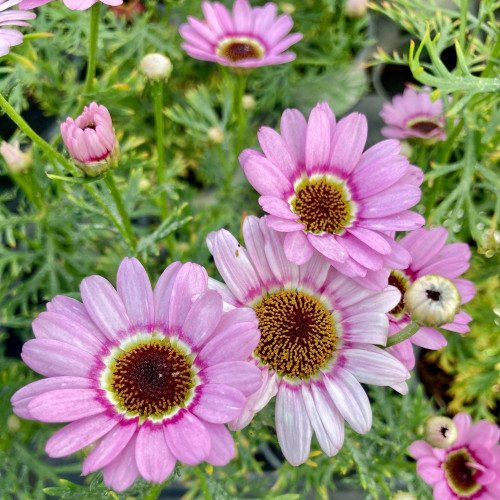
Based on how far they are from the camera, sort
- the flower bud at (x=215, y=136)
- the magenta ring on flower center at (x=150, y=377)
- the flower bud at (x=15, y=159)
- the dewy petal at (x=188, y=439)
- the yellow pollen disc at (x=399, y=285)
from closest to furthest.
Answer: the dewy petal at (x=188, y=439)
the magenta ring on flower center at (x=150, y=377)
the yellow pollen disc at (x=399, y=285)
the flower bud at (x=15, y=159)
the flower bud at (x=215, y=136)

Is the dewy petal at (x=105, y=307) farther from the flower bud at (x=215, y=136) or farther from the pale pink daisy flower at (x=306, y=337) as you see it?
the flower bud at (x=215, y=136)

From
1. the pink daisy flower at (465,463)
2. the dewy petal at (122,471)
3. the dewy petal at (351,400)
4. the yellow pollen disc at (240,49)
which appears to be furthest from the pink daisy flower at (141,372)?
the yellow pollen disc at (240,49)

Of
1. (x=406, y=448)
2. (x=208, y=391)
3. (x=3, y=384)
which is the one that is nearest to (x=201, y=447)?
(x=208, y=391)

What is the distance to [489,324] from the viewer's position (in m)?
0.96

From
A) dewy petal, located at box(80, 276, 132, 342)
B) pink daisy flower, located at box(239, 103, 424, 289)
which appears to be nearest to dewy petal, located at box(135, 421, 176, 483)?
dewy petal, located at box(80, 276, 132, 342)

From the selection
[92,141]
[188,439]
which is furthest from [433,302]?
[92,141]

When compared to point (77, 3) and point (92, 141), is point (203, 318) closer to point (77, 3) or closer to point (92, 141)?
point (92, 141)

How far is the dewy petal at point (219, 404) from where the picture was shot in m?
0.44

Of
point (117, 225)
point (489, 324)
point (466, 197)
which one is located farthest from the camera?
point (489, 324)

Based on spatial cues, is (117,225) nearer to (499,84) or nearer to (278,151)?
(278,151)

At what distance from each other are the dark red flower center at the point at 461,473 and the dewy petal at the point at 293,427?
0.31 m

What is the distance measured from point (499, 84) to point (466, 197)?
8.4 inches

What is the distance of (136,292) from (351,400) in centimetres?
25

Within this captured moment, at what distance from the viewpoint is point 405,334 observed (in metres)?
0.51
